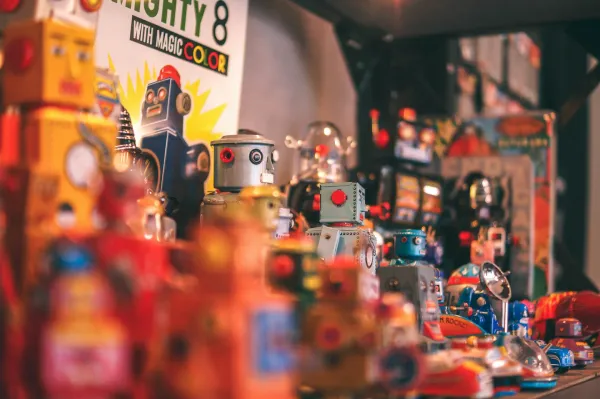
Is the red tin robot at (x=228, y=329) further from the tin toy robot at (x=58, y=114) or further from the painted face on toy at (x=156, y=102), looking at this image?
the painted face on toy at (x=156, y=102)

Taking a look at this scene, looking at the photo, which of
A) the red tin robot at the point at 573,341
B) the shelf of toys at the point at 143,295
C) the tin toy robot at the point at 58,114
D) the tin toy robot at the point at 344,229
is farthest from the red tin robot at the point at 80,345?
the red tin robot at the point at 573,341

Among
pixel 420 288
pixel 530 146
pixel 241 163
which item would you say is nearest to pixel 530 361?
pixel 420 288

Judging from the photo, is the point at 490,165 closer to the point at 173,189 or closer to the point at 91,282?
the point at 173,189

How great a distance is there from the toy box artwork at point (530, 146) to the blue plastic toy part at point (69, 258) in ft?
14.3

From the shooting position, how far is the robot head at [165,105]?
143 inches

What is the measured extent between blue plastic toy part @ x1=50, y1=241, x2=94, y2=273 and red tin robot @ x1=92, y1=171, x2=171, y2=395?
40 mm

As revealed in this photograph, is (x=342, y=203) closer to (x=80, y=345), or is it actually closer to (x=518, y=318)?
(x=518, y=318)

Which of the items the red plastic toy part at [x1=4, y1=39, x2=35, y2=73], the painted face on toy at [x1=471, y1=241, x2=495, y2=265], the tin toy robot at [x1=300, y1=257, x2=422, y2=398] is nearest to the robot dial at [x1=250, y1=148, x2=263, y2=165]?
the tin toy robot at [x1=300, y1=257, x2=422, y2=398]

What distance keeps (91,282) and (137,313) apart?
161mm

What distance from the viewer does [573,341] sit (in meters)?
3.83

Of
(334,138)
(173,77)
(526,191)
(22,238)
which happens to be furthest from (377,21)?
(22,238)

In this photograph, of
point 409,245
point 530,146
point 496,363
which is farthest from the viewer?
point 530,146

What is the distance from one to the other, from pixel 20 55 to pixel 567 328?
2.75 meters

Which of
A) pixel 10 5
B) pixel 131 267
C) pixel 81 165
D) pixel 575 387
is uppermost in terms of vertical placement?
pixel 10 5
